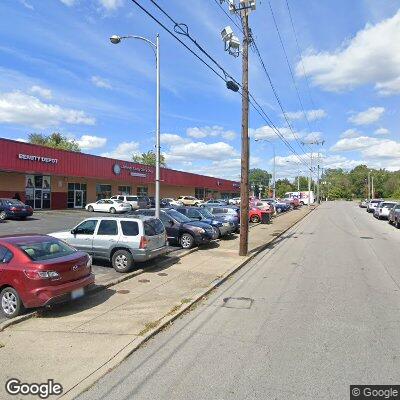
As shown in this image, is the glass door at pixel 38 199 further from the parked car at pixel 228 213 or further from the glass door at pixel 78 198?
the parked car at pixel 228 213

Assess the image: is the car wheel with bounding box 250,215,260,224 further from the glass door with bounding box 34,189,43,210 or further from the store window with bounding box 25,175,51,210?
the glass door with bounding box 34,189,43,210

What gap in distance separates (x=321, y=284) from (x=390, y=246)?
9850mm

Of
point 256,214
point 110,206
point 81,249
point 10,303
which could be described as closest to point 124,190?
point 110,206

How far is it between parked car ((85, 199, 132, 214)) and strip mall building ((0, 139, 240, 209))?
2526mm

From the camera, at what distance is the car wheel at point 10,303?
25.4 ft

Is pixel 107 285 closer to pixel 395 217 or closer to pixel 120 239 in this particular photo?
pixel 120 239

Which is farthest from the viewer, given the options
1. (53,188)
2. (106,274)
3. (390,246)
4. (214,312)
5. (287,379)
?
(53,188)

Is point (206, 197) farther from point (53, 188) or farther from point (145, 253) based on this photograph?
point (145, 253)

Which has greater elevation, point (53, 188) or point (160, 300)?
point (53, 188)

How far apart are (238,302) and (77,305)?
11.0 feet

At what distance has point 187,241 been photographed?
17250 millimetres

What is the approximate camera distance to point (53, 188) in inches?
1542

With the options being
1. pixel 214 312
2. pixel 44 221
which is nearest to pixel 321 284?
pixel 214 312

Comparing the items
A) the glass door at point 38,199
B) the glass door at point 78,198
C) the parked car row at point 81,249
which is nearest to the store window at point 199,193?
the glass door at point 78,198
